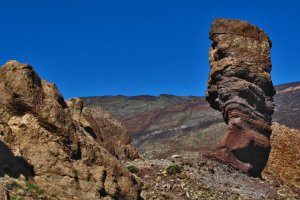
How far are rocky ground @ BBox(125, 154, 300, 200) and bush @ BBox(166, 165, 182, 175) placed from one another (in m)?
0.22

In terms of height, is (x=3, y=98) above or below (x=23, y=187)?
above

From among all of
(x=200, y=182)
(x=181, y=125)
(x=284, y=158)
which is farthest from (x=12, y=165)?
(x=181, y=125)

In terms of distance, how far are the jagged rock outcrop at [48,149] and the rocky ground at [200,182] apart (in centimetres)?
721

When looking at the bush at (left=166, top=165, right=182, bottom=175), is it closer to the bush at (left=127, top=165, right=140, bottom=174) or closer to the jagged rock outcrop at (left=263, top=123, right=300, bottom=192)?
the bush at (left=127, top=165, right=140, bottom=174)

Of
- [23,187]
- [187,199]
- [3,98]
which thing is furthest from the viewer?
[187,199]

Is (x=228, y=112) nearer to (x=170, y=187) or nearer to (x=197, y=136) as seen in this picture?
(x=170, y=187)

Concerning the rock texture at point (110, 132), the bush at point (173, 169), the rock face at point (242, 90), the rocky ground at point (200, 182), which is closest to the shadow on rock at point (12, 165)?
the rocky ground at point (200, 182)

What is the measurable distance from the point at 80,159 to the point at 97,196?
1.97 metres

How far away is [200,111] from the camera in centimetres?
17525

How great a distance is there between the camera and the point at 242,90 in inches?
1671

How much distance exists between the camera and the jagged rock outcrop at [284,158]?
137 ft

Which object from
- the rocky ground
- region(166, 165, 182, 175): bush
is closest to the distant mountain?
the rocky ground

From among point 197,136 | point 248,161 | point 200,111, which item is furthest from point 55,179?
point 200,111

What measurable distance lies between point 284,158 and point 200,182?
11827 millimetres
